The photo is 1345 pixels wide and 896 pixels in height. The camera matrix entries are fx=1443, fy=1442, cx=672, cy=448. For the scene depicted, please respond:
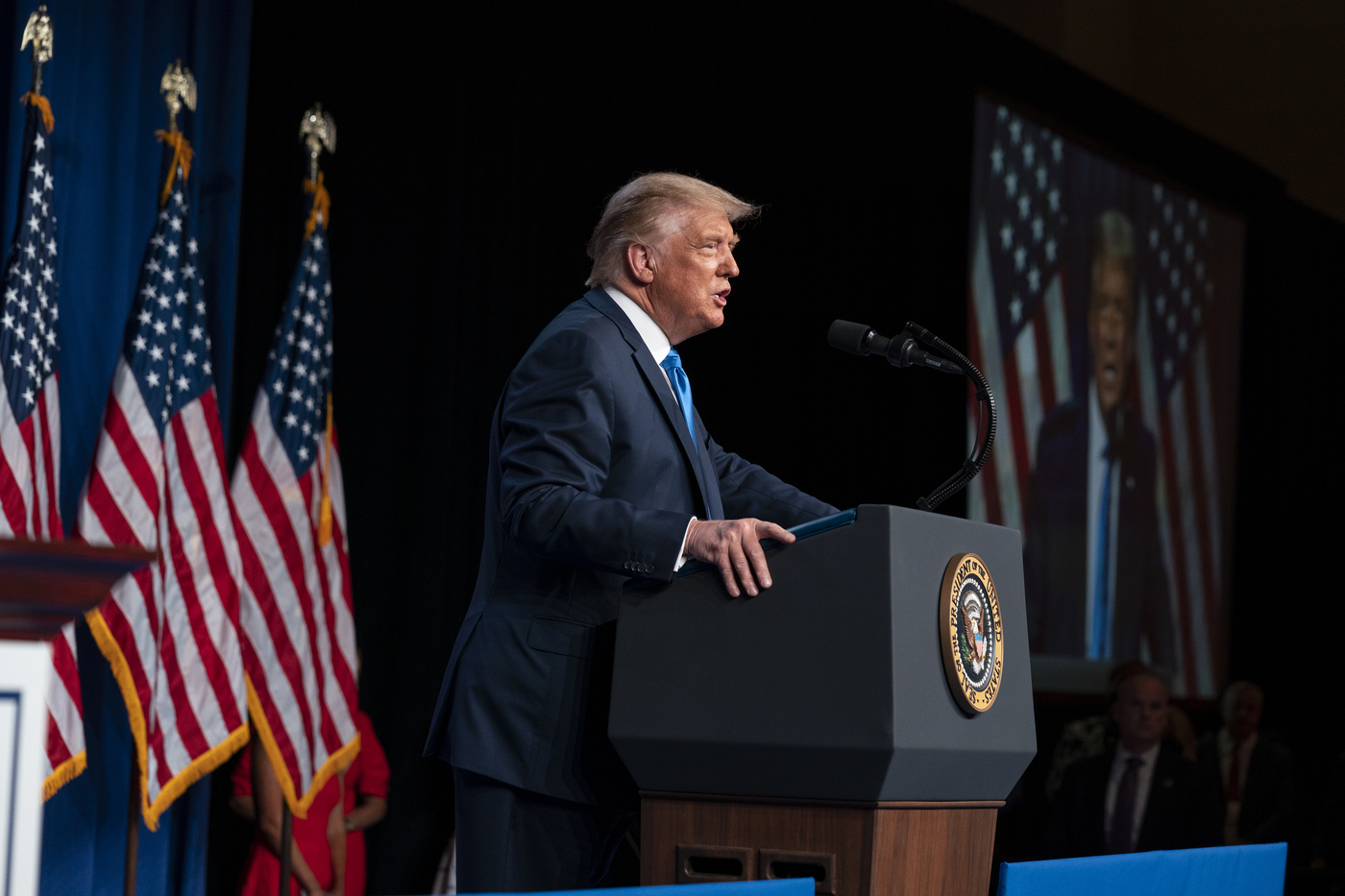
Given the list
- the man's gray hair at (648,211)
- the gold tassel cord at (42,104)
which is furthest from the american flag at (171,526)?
the man's gray hair at (648,211)

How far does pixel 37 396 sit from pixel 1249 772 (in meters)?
4.95

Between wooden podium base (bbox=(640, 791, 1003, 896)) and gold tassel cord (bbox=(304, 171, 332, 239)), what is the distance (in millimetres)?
2892

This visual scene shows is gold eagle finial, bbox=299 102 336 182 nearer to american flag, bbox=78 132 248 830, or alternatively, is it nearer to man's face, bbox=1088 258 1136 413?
american flag, bbox=78 132 248 830

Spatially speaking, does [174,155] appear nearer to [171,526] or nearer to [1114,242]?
[171,526]

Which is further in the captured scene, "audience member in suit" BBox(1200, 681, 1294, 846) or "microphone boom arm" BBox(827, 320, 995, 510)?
"audience member in suit" BBox(1200, 681, 1294, 846)

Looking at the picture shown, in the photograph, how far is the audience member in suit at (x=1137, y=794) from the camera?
531 cm

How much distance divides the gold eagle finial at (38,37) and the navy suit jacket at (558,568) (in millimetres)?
2229

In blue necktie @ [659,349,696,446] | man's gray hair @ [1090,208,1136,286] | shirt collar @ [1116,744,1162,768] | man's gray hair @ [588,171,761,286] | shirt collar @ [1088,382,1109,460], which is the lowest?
shirt collar @ [1116,744,1162,768]

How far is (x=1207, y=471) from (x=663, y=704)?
6.75 metres

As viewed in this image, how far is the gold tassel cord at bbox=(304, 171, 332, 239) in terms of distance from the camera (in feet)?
13.8

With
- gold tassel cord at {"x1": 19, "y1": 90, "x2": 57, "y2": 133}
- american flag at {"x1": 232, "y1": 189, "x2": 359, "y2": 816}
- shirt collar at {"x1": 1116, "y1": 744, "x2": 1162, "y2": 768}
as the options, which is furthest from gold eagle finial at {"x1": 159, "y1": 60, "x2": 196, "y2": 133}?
shirt collar at {"x1": 1116, "y1": 744, "x2": 1162, "y2": 768}

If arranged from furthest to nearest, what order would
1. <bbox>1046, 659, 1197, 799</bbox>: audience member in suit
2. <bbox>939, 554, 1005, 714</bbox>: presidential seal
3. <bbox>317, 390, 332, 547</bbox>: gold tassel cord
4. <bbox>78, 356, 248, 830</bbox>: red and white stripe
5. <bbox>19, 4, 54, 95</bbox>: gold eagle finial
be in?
<bbox>1046, 659, 1197, 799</bbox>: audience member in suit → <bbox>317, 390, 332, 547</bbox>: gold tassel cord → <bbox>78, 356, 248, 830</bbox>: red and white stripe → <bbox>19, 4, 54, 95</bbox>: gold eagle finial → <bbox>939, 554, 1005, 714</bbox>: presidential seal

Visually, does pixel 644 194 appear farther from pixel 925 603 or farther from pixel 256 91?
pixel 256 91

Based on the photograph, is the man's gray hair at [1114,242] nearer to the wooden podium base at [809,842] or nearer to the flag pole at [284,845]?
the flag pole at [284,845]
